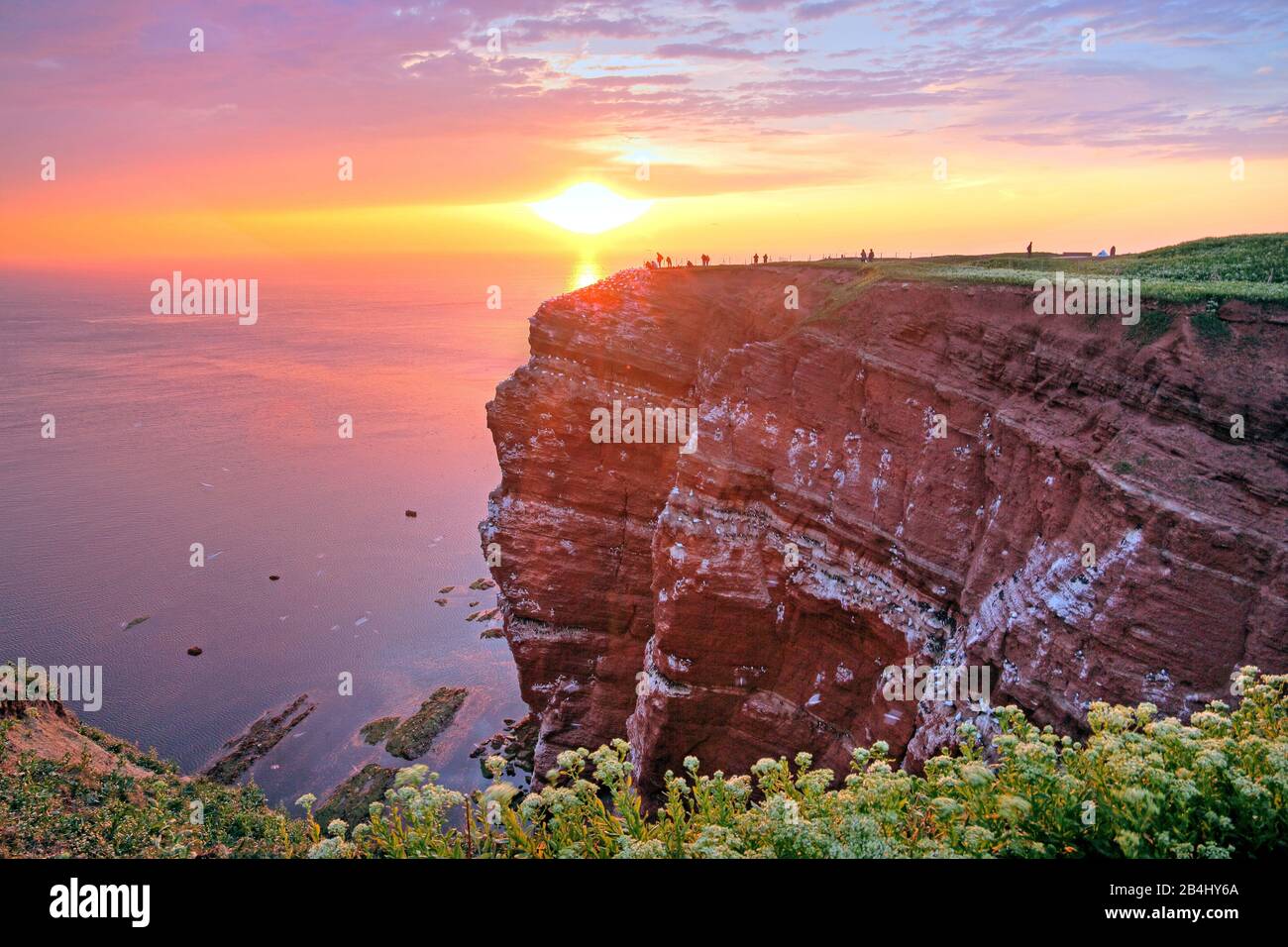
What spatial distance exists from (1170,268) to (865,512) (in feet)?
39.9

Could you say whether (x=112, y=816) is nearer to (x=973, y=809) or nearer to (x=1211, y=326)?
(x=973, y=809)

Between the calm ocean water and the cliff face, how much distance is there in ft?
47.6

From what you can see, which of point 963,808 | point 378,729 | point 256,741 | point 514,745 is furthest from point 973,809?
point 256,741

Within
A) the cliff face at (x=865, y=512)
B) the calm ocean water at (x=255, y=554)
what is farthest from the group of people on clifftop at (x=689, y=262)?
the calm ocean water at (x=255, y=554)

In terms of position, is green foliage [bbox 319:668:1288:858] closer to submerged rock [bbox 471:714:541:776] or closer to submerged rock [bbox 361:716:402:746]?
submerged rock [bbox 471:714:541:776]

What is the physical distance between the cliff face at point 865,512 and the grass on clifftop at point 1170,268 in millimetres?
1199

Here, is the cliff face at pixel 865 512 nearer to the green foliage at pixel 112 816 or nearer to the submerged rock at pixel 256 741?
the green foliage at pixel 112 816

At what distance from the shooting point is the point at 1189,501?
16188 mm

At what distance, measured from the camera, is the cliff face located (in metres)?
16.4

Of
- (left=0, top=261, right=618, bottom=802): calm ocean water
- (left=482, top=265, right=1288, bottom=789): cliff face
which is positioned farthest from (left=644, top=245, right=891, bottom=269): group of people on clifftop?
(left=0, top=261, right=618, bottom=802): calm ocean water

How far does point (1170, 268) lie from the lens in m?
24.2

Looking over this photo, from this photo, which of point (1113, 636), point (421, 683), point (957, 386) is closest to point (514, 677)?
point (421, 683)
